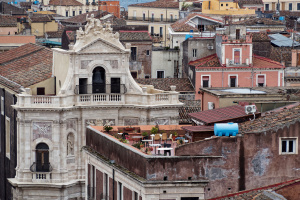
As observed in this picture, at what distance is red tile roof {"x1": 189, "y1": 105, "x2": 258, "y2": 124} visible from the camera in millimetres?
44844

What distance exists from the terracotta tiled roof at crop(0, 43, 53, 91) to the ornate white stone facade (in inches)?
193

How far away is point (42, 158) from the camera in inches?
→ 2601

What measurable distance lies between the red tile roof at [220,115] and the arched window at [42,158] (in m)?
19.4

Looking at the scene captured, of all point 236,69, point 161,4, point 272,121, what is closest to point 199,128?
point 272,121

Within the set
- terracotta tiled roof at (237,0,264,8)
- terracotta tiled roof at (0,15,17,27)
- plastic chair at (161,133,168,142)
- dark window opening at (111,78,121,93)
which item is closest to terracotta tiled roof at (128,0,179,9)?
terracotta tiled roof at (237,0,264,8)

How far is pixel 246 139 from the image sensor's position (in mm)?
39250

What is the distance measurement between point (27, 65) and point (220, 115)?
33.5 metres

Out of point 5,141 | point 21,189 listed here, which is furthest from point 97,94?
point 5,141

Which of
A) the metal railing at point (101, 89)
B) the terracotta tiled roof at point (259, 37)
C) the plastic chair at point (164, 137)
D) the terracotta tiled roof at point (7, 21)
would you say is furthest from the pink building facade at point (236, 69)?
the plastic chair at point (164, 137)

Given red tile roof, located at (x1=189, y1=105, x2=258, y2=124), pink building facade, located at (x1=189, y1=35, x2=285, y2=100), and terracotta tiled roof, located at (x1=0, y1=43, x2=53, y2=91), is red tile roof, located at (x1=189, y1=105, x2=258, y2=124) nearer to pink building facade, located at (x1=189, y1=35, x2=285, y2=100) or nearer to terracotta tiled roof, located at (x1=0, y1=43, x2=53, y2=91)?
terracotta tiled roof, located at (x1=0, y1=43, x2=53, y2=91)

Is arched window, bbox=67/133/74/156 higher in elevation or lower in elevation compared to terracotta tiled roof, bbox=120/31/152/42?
lower

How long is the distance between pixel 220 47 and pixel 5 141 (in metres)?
24.1

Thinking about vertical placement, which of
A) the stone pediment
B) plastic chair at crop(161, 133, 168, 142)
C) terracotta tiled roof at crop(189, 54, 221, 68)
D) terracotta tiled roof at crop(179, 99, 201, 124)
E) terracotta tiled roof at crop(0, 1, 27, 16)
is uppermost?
the stone pediment

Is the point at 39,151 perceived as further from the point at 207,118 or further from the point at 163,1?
the point at 163,1
